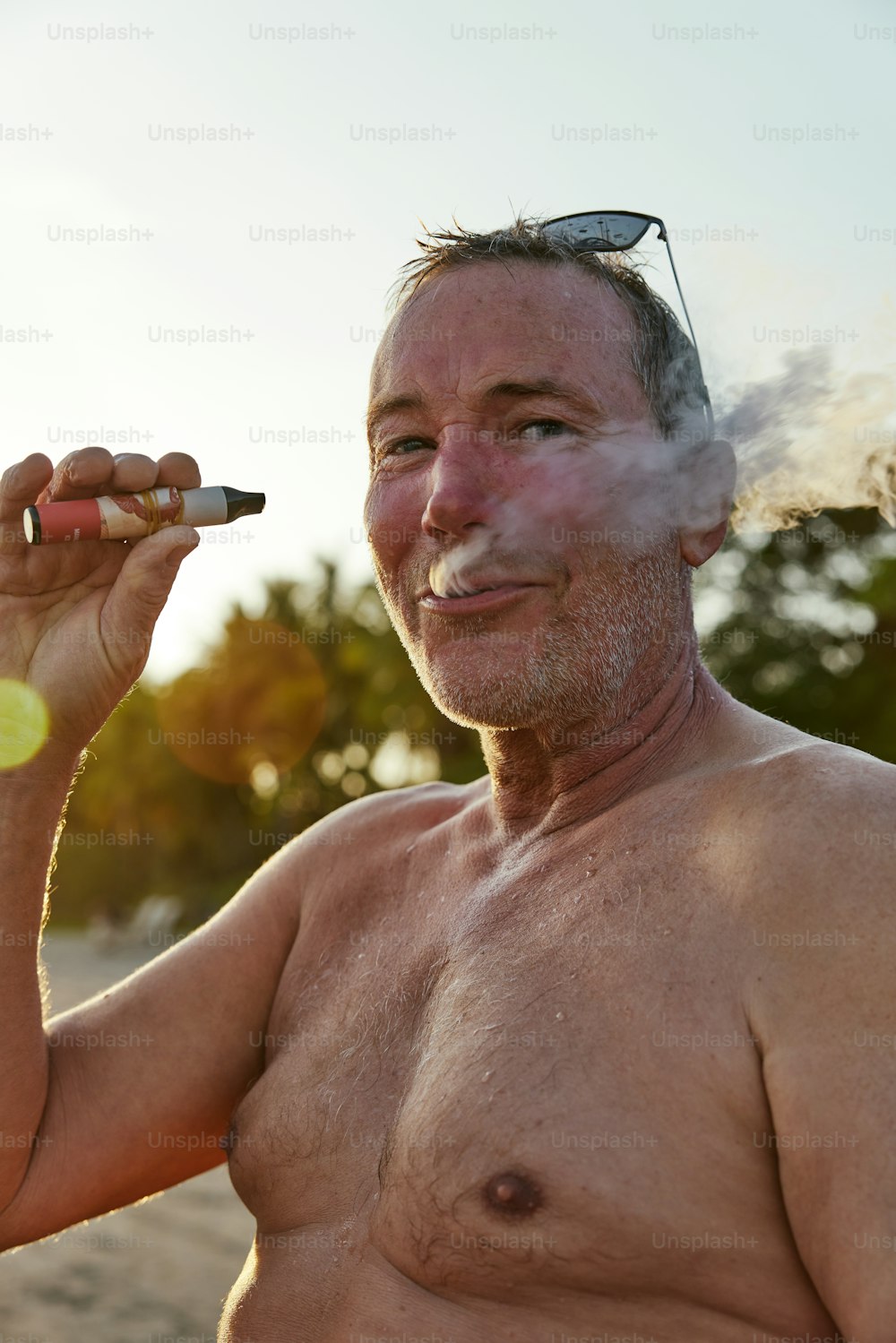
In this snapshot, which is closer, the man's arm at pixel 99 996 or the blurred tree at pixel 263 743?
the man's arm at pixel 99 996

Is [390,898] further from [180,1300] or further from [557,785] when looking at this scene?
[180,1300]

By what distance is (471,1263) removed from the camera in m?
1.85

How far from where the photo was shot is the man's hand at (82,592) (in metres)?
2.54

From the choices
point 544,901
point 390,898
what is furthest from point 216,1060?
point 544,901

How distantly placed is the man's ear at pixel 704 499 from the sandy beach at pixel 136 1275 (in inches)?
151

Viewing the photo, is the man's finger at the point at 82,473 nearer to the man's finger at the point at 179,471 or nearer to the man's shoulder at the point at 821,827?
the man's finger at the point at 179,471

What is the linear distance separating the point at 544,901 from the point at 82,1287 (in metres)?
5.48

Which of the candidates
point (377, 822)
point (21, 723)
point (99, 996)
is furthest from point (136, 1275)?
point (21, 723)

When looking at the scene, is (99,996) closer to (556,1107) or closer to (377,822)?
(377,822)

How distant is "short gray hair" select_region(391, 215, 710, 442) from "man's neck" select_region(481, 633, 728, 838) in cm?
55

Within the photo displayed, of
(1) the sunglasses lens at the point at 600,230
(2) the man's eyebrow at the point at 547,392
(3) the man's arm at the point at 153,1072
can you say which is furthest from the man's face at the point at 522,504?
(3) the man's arm at the point at 153,1072

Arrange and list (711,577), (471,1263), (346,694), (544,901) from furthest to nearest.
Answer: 1. (346,694)
2. (711,577)
3. (544,901)
4. (471,1263)

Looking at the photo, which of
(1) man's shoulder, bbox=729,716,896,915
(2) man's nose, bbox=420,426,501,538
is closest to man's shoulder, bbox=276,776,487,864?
(2) man's nose, bbox=420,426,501,538

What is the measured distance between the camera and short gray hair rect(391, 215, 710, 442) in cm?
267
